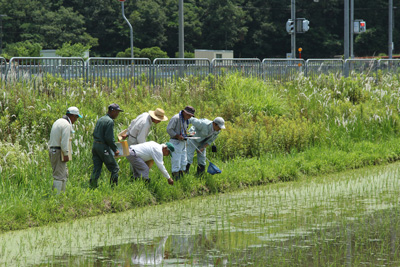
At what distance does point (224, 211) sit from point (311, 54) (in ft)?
219

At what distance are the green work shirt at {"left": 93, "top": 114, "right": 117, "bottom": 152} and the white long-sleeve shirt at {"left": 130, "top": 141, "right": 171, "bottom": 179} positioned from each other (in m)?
0.57

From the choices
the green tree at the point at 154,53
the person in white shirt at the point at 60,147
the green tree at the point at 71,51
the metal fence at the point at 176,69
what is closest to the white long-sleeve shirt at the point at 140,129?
the person in white shirt at the point at 60,147

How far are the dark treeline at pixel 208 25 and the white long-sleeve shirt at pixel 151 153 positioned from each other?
57211 mm

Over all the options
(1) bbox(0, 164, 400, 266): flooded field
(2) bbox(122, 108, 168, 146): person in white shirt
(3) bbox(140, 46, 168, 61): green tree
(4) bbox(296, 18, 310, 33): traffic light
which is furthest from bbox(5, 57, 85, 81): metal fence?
(3) bbox(140, 46, 168, 61): green tree

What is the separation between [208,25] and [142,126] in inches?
2563

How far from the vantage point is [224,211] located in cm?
986

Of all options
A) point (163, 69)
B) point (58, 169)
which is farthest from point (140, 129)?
point (163, 69)

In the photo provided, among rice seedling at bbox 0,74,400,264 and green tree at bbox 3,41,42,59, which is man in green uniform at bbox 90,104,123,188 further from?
green tree at bbox 3,41,42,59

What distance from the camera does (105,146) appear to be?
10.1m

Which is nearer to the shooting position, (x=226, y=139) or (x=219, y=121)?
(x=219, y=121)

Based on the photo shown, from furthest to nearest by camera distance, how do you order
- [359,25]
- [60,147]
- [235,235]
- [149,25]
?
[149,25] → [359,25] → [60,147] → [235,235]

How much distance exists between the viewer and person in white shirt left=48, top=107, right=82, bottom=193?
9523mm

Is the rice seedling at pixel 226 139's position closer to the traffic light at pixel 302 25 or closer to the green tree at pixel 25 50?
the traffic light at pixel 302 25

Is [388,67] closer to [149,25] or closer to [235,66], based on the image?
[235,66]
